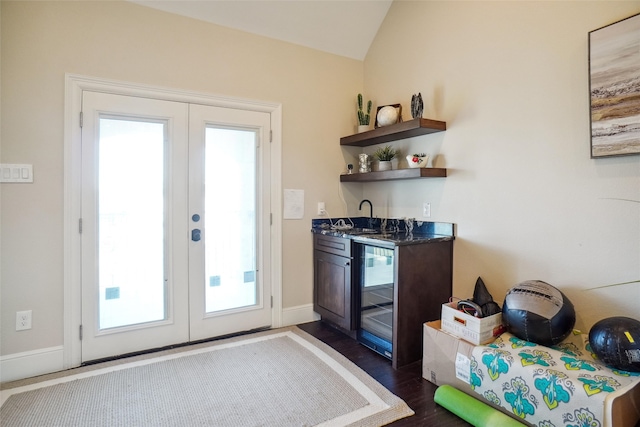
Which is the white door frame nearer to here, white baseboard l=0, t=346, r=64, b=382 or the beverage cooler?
white baseboard l=0, t=346, r=64, b=382

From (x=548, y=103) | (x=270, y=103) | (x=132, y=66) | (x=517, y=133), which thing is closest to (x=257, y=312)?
(x=270, y=103)

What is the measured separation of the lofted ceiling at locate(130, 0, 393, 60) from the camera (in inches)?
112

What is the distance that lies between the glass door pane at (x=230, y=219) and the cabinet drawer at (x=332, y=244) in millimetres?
602

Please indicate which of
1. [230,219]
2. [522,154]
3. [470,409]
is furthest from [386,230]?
[470,409]

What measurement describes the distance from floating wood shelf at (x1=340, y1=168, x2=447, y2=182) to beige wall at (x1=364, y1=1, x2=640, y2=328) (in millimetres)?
139

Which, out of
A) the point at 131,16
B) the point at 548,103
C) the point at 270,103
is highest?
the point at 131,16

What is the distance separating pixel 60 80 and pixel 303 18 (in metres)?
1.99

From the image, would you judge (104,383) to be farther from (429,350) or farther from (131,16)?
(131,16)

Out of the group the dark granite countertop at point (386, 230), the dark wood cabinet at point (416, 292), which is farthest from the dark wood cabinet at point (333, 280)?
the dark wood cabinet at point (416, 292)

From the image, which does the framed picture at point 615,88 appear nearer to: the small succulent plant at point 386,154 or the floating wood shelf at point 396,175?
the floating wood shelf at point 396,175

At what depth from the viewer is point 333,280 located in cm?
310

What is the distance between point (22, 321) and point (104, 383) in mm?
724

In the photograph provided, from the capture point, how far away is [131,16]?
2.63 m

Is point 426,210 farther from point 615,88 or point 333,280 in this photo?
point 615,88
